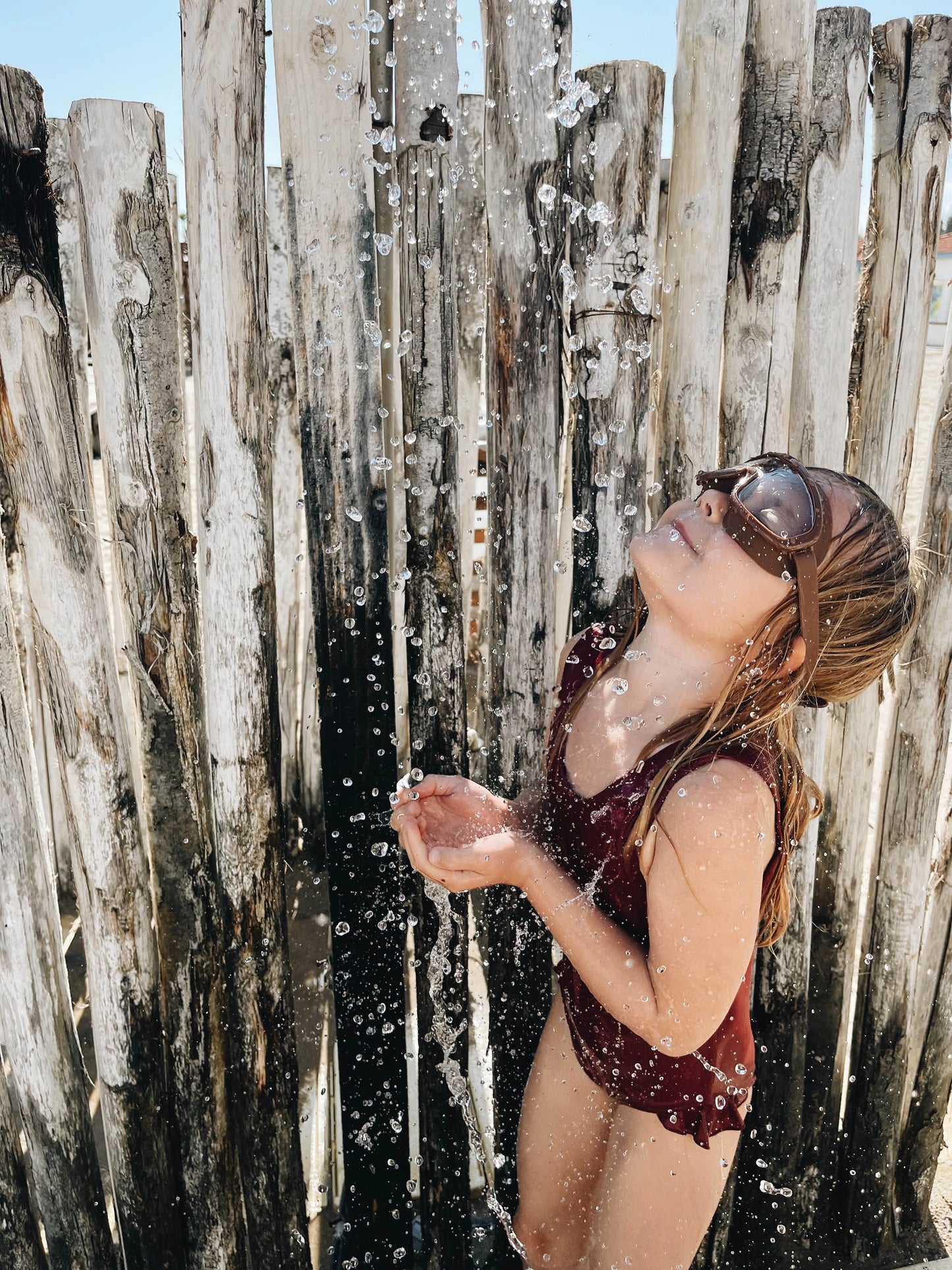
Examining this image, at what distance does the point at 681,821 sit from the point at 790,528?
1.98 feet

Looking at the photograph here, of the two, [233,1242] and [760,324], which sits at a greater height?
[760,324]

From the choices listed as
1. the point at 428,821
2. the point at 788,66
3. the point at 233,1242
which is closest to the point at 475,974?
the point at 233,1242

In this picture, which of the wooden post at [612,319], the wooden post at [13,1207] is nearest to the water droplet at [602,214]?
the wooden post at [612,319]

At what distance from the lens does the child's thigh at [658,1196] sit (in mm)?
2043

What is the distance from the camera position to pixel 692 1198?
80.9 inches

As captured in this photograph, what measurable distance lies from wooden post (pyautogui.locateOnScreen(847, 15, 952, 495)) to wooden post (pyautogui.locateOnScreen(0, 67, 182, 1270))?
2006 mm

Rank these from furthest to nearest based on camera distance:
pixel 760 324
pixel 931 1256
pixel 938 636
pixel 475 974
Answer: pixel 475 974 < pixel 931 1256 < pixel 938 636 < pixel 760 324

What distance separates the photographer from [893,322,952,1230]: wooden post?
254 centimetres

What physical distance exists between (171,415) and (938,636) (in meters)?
2.08

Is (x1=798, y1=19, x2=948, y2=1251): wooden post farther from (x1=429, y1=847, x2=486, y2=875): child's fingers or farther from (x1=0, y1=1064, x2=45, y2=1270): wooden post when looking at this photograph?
(x1=0, y1=1064, x2=45, y2=1270): wooden post

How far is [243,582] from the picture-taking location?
89.4 inches

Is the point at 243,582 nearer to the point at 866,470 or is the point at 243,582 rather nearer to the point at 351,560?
the point at 351,560

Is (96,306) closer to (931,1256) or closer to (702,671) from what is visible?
(702,671)

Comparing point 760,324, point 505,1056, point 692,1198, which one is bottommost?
point 505,1056
